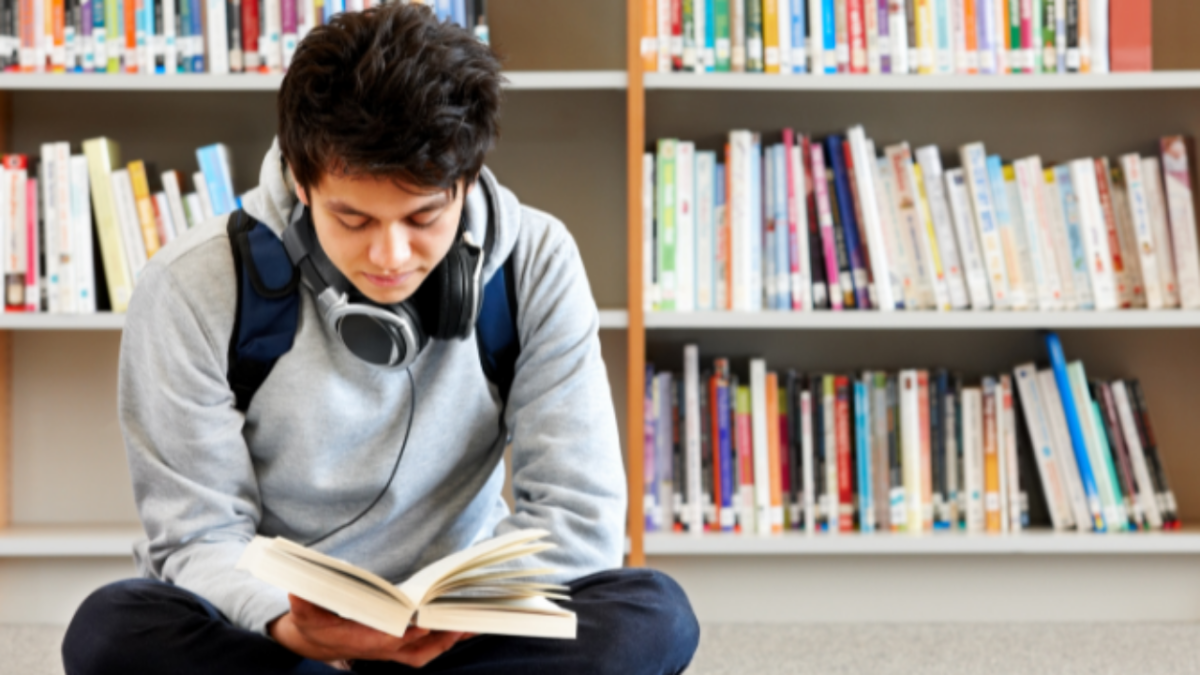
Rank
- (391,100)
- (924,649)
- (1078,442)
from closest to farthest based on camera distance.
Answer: (391,100) → (924,649) → (1078,442)

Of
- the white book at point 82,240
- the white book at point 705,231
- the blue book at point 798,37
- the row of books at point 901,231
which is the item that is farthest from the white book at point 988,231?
the white book at point 82,240

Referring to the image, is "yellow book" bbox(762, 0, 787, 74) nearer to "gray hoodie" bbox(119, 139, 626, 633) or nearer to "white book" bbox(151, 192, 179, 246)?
"gray hoodie" bbox(119, 139, 626, 633)

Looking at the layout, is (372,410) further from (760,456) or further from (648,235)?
(760,456)

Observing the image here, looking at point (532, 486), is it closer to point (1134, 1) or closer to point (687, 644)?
point (687, 644)

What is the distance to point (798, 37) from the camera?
5.85ft

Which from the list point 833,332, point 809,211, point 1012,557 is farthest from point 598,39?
point 1012,557

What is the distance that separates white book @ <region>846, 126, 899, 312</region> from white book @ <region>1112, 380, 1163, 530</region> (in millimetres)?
440

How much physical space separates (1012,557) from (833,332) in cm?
50

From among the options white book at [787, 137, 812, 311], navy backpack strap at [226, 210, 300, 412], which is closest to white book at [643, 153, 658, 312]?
white book at [787, 137, 812, 311]

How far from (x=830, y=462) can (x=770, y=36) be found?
71cm

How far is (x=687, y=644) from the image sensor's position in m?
1.07

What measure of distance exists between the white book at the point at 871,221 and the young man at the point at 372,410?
0.75m

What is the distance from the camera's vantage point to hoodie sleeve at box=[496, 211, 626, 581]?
3.61 feet

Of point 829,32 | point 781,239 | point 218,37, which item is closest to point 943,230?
point 781,239
